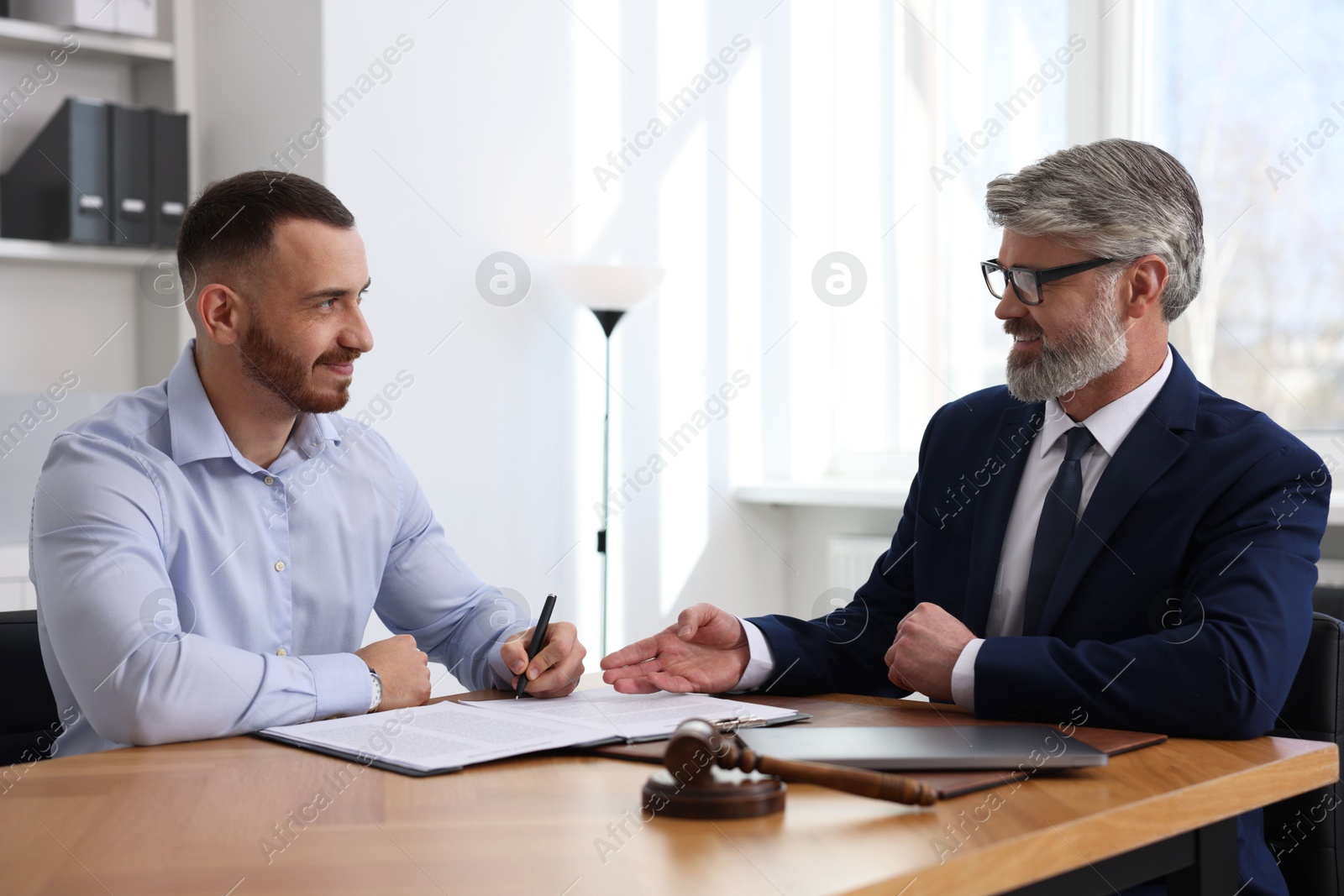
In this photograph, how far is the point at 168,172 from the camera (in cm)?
342

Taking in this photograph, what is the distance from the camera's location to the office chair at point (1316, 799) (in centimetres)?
156

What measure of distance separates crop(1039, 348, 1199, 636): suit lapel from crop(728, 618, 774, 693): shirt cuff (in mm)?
352

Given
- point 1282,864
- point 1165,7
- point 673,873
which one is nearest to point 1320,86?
point 1165,7

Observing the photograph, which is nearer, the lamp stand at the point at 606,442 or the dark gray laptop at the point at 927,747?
the dark gray laptop at the point at 927,747

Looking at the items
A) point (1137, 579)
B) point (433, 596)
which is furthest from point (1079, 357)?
point (433, 596)

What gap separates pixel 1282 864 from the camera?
5.26 feet

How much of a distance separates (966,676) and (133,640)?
3.11 ft

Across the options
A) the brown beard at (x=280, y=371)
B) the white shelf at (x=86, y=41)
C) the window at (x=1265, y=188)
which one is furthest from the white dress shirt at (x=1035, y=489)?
the white shelf at (x=86, y=41)

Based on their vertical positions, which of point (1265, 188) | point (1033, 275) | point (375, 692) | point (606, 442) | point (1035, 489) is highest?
point (1265, 188)

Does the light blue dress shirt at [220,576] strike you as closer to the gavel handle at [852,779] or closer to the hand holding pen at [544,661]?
the hand holding pen at [544,661]

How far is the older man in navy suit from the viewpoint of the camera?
140cm

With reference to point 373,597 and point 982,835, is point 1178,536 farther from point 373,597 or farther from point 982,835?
point 373,597

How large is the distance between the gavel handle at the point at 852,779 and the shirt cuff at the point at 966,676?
417 millimetres

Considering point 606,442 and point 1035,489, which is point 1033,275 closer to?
point 1035,489
